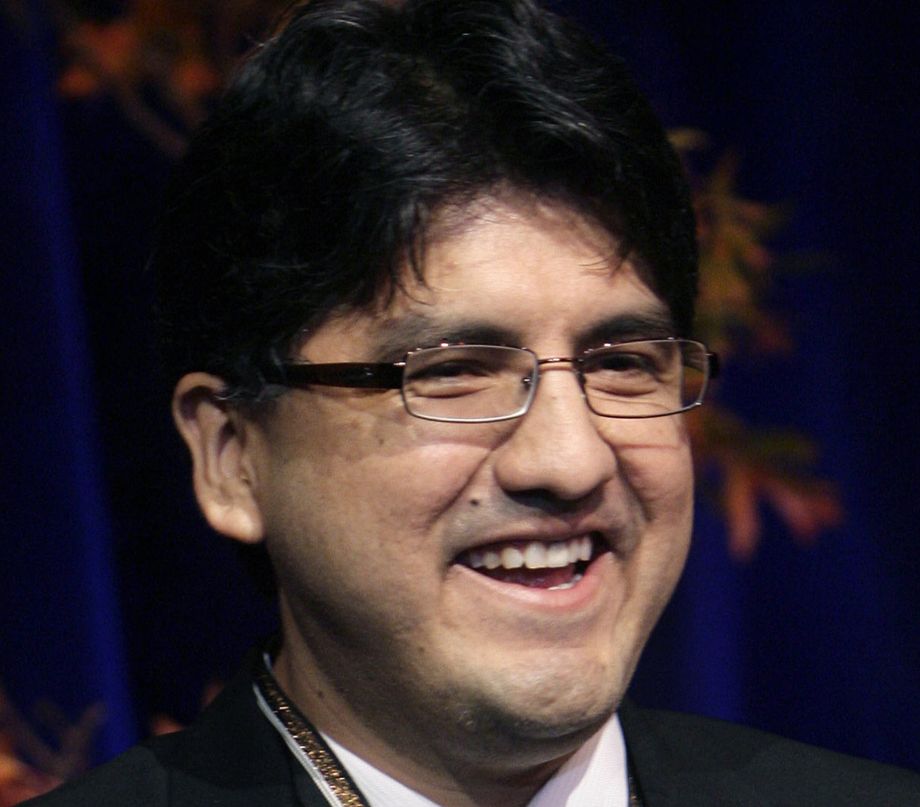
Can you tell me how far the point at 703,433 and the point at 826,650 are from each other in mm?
370

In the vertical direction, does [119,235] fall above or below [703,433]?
above

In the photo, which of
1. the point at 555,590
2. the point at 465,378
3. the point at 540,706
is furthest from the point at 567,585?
the point at 465,378

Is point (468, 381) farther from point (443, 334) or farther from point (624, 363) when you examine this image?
point (624, 363)

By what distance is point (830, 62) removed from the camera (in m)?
2.25

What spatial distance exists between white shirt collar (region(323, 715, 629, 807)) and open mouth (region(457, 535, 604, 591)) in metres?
0.23

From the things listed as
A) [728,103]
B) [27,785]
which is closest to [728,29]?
[728,103]

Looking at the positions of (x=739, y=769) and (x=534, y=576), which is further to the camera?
(x=739, y=769)

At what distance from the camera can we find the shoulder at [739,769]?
1693 mm

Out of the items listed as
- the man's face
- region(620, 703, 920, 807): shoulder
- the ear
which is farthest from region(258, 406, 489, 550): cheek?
region(620, 703, 920, 807): shoulder

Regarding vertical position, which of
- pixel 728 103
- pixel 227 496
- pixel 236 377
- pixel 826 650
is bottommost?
pixel 826 650

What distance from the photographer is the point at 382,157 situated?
4.92ft

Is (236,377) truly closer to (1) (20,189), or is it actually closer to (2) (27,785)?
(1) (20,189)

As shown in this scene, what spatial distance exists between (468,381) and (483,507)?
0.12 meters

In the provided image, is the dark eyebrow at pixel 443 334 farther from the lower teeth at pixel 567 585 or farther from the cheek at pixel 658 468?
the lower teeth at pixel 567 585
